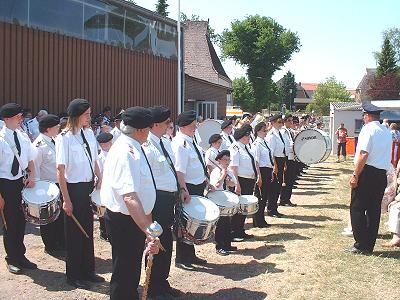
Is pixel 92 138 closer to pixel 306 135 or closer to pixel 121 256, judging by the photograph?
pixel 121 256

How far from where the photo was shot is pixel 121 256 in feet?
13.6

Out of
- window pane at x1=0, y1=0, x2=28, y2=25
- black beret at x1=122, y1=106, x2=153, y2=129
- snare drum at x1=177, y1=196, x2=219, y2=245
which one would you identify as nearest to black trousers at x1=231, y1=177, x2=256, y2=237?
snare drum at x1=177, y1=196, x2=219, y2=245

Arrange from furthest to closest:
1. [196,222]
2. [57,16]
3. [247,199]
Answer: [57,16] → [247,199] → [196,222]

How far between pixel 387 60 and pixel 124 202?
69.3 metres

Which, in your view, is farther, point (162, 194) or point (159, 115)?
point (159, 115)

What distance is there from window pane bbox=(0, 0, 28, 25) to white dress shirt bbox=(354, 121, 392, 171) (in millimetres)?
9816

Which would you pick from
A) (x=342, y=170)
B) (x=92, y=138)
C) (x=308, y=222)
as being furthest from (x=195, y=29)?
(x=92, y=138)

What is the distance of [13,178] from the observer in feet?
19.4

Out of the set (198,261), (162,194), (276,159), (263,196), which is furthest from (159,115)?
(276,159)

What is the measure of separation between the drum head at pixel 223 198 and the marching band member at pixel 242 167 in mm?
1130

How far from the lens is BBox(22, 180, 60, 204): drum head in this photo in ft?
19.3

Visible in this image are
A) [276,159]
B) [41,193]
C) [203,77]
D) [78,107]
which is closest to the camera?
[78,107]

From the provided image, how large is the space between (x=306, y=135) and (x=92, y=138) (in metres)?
7.27

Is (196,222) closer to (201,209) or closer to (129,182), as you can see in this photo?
(201,209)
